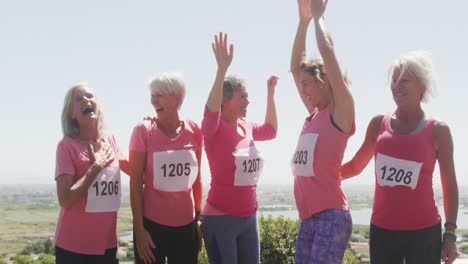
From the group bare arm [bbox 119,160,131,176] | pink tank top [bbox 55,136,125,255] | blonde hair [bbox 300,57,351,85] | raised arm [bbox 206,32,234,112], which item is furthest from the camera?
bare arm [bbox 119,160,131,176]

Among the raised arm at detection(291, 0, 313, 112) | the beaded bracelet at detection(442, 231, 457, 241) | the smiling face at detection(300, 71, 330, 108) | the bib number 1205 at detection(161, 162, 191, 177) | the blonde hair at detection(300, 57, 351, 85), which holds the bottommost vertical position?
the beaded bracelet at detection(442, 231, 457, 241)

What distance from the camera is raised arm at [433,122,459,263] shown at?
10.9 feet

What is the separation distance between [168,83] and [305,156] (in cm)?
121

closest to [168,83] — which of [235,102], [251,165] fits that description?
[235,102]

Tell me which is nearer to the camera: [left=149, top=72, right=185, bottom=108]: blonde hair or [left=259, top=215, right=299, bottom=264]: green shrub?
[left=149, top=72, right=185, bottom=108]: blonde hair

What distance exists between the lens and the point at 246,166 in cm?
394

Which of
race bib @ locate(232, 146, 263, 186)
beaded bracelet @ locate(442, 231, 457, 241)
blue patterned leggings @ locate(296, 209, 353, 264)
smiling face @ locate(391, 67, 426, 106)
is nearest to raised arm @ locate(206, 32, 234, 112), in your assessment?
race bib @ locate(232, 146, 263, 186)

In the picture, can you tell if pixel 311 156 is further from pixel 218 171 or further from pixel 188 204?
pixel 188 204

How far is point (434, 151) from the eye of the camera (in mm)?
3355

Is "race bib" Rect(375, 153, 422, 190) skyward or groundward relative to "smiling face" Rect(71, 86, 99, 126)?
groundward

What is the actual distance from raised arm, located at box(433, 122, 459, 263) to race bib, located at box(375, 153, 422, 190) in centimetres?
19

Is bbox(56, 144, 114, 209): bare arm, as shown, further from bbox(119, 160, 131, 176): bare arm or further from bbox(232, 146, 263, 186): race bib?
bbox(232, 146, 263, 186): race bib

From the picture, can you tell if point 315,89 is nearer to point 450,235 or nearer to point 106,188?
point 450,235

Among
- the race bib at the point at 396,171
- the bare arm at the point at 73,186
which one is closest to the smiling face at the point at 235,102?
the bare arm at the point at 73,186
